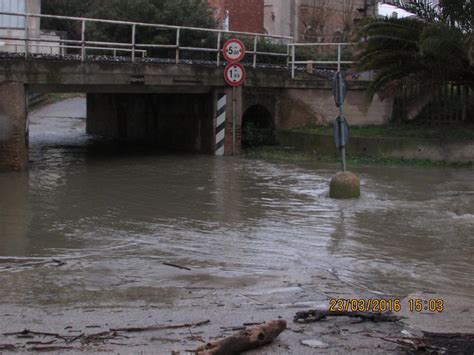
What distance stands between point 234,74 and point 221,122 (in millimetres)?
1445

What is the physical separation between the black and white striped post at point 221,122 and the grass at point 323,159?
2.38 feet

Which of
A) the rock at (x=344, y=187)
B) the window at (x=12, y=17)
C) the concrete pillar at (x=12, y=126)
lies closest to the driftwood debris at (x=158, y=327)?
the rock at (x=344, y=187)

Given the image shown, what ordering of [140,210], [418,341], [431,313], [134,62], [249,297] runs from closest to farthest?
[418,341] → [431,313] → [249,297] → [140,210] → [134,62]

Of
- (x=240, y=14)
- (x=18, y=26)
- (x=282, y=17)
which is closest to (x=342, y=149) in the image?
(x=18, y=26)

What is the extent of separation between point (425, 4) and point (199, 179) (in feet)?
25.5

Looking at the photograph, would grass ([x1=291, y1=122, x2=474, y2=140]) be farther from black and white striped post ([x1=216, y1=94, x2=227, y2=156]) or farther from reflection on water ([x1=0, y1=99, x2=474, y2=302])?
black and white striped post ([x1=216, y1=94, x2=227, y2=156])

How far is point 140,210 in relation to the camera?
1116cm

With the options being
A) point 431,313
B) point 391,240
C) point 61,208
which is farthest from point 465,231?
point 61,208

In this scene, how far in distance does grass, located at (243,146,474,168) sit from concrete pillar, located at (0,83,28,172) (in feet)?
21.2

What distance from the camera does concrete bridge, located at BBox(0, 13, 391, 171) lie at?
1525 centimetres

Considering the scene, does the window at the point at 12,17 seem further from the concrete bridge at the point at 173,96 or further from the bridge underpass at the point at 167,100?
the bridge underpass at the point at 167,100

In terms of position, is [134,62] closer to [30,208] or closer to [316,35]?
[30,208]

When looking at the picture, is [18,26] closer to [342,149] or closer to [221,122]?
[221,122]

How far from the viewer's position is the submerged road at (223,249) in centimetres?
583
